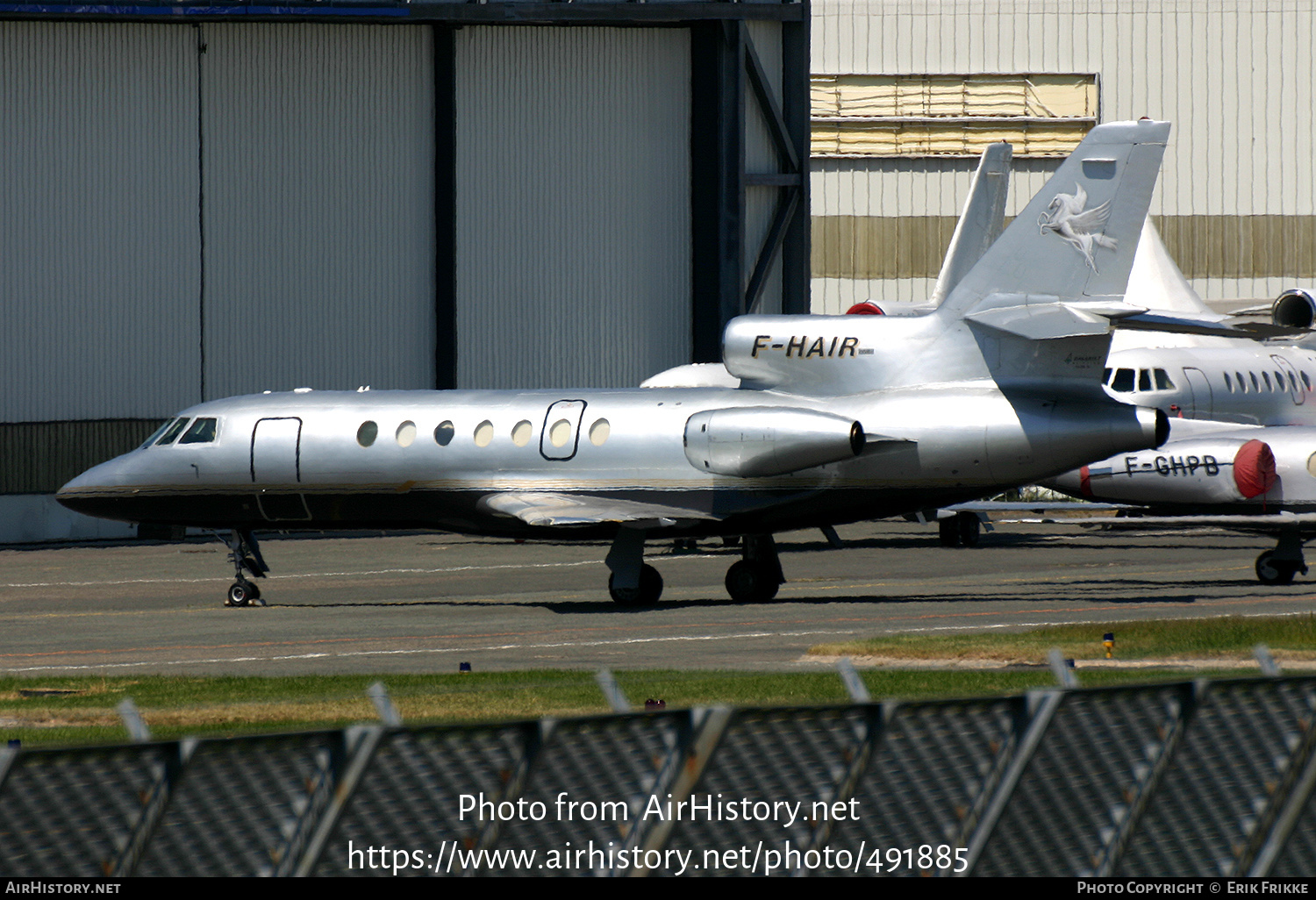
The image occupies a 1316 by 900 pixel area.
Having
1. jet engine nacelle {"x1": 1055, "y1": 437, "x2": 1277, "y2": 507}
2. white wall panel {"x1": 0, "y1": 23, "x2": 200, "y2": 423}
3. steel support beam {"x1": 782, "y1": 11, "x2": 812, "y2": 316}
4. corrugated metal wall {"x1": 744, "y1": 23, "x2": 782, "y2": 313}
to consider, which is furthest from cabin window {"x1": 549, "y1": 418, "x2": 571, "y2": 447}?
steel support beam {"x1": 782, "y1": 11, "x2": 812, "y2": 316}

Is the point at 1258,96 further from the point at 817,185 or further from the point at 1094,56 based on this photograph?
the point at 817,185

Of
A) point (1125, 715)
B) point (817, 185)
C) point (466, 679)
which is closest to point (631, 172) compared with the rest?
point (817, 185)

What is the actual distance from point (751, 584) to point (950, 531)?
527 inches

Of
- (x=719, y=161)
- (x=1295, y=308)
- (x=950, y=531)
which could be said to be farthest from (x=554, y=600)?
(x=719, y=161)

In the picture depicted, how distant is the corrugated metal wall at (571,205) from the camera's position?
50625 millimetres

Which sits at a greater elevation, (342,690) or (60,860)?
(60,860)

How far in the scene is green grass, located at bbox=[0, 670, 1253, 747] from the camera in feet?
51.8

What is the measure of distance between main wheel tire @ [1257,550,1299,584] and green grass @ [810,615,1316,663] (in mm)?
7651

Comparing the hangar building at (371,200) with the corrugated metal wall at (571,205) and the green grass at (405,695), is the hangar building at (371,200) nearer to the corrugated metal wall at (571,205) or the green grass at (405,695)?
the corrugated metal wall at (571,205)

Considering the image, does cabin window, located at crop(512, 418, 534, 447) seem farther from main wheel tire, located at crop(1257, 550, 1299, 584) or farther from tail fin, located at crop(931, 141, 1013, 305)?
tail fin, located at crop(931, 141, 1013, 305)

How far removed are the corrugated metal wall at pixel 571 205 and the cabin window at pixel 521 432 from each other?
2235 centimetres

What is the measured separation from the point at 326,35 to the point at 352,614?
25108mm

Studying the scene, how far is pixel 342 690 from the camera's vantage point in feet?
58.2
